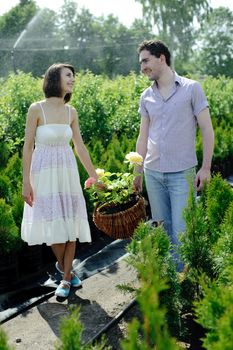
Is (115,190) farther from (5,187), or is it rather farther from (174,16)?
(174,16)

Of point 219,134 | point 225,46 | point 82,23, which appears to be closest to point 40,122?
point 219,134

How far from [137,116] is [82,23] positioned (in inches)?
2897

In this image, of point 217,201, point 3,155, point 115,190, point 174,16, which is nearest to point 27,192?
point 115,190

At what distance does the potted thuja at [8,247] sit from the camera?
160 inches

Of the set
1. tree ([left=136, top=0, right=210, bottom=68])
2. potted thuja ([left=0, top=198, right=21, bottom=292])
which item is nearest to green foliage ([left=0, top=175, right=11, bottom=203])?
potted thuja ([left=0, top=198, right=21, bottom=292])

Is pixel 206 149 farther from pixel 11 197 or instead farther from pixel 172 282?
pixel 11 197

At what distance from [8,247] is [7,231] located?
0.13m

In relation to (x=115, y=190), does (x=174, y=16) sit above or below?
above

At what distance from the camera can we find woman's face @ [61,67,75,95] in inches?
139

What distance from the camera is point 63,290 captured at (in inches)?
145

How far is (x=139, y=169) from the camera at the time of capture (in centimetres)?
377

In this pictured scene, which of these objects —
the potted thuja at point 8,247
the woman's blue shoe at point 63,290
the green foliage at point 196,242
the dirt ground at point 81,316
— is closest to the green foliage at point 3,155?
the potted thuja at point 8,247

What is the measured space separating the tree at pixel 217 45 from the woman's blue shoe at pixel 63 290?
59.5m

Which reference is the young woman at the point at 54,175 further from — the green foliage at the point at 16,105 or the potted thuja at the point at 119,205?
the green foliage at the point at 16,105
